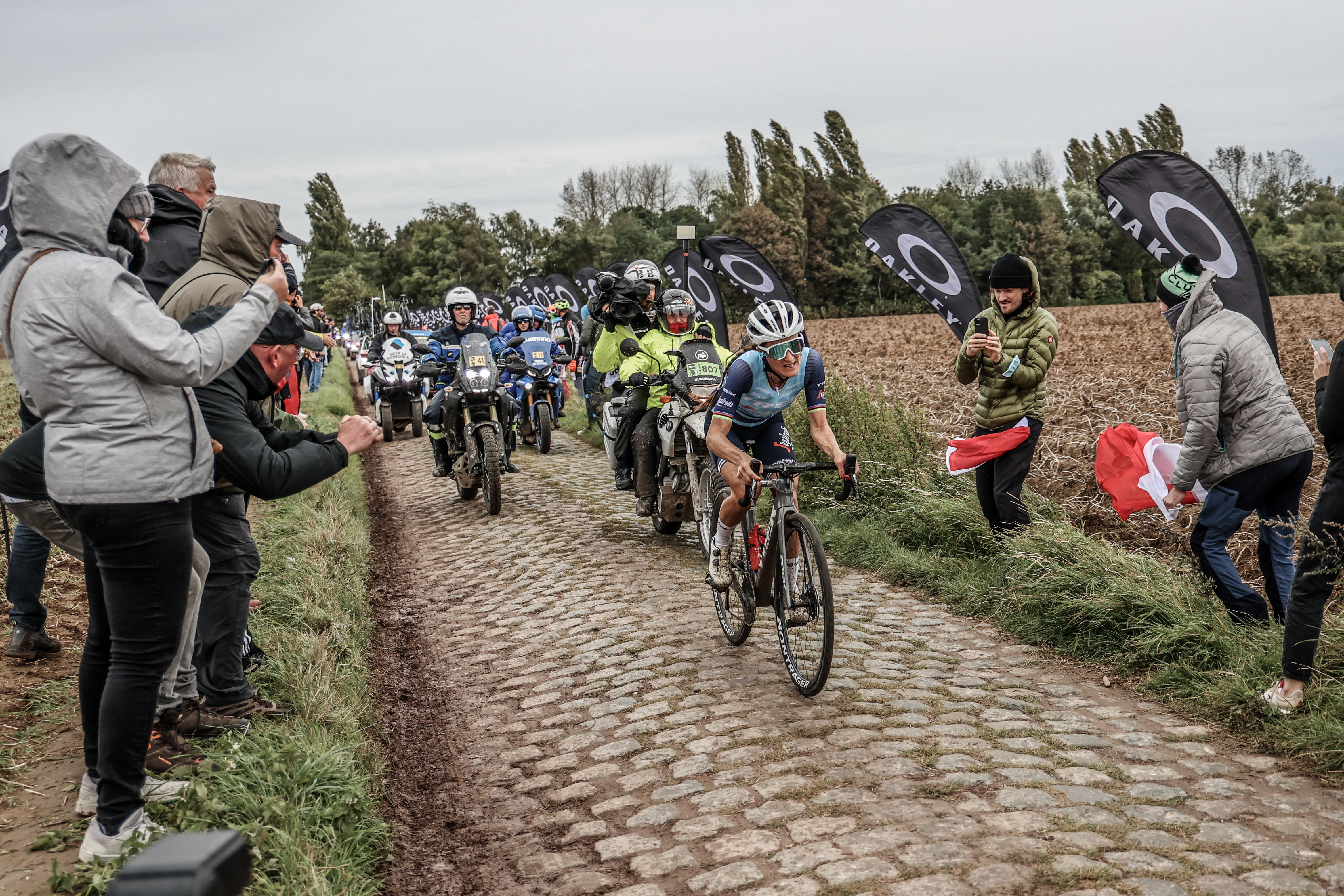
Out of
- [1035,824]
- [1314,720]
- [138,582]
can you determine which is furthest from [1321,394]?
[138,582]

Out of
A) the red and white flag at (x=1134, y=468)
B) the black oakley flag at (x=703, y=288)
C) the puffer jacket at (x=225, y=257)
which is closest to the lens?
the puffer jacket at (x=225, y=257)

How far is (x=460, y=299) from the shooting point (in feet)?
38.7

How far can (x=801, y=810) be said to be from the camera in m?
3.92

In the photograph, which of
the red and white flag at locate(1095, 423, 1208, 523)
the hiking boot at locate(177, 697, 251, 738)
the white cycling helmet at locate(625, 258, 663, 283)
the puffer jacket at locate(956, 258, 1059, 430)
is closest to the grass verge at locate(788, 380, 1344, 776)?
the red and white flag at locate(1095, 423, 1208, 523)

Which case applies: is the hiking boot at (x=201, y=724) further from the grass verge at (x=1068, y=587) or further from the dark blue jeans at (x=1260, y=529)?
the dark blue jeans at (x=1260, y=529)

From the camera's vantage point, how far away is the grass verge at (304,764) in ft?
11.4

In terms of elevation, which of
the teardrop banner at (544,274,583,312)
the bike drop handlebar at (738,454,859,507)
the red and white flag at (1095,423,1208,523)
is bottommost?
the red and white flag at (1095,423,1208,523)

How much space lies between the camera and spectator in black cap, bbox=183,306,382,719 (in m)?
3.89

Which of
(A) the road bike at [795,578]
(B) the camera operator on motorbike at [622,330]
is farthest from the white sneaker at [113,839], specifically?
(B) the camera operator on motorbike at [622,330]

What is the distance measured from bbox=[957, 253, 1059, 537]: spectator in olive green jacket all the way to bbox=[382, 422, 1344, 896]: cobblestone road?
1.06m

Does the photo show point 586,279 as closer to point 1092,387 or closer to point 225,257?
point 1092,387

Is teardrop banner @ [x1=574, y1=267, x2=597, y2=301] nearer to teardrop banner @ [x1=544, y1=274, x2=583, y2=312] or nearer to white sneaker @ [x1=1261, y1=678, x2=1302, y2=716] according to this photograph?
teardrop banner @ [x1=544, y1=274, x2=583, y2=312]

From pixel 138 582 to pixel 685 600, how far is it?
173 inches

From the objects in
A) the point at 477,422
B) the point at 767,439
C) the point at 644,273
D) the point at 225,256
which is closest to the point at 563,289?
the point at 644,273
